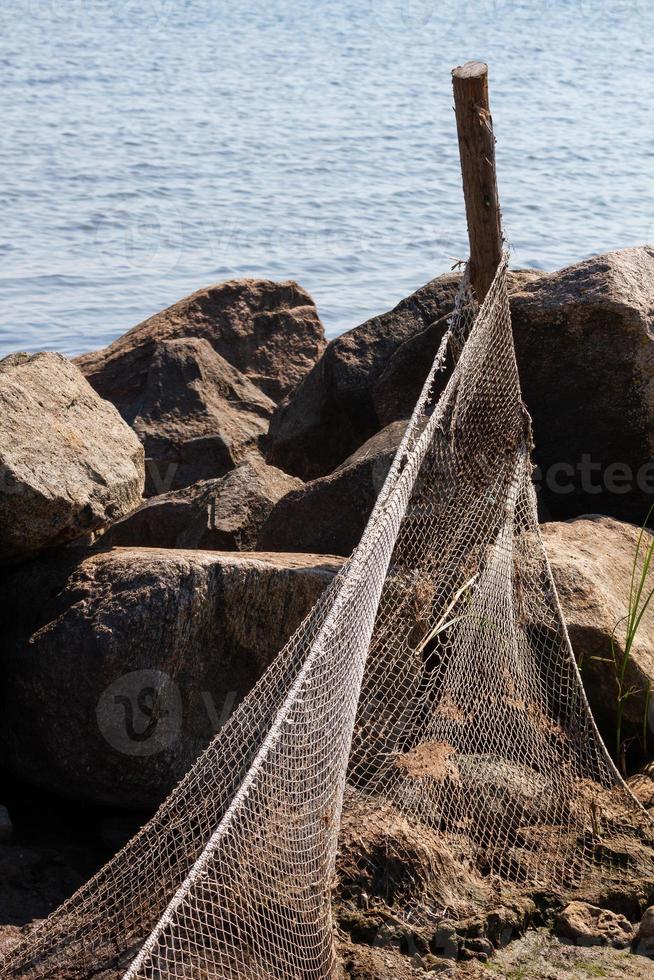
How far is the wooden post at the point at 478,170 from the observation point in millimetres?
5176

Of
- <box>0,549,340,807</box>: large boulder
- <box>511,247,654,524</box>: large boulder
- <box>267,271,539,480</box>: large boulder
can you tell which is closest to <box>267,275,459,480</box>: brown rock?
<box>267,271,539,480</box>: large boulder

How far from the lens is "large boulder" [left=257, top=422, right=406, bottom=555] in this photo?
541cm

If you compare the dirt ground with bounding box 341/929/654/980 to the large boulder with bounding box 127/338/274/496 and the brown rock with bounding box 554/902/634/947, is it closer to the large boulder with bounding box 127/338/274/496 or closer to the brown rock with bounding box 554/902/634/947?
the brown rock with bounding box 554/902/634/947

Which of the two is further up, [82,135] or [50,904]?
[82,135]

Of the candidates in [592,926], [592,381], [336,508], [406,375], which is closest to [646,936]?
[592,926]

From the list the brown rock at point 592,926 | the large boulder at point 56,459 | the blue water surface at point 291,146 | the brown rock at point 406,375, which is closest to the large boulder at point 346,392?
the brown rock at point 406,375

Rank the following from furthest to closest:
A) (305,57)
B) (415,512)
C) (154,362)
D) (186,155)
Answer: (305,57) → (186,155) → (154,362) → (415,512)

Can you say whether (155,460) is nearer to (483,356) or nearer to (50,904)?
(483,356)

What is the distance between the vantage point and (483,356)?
16.7 ft

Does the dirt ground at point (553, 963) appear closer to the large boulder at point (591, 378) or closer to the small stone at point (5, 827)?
the small stone at point (5, 827)

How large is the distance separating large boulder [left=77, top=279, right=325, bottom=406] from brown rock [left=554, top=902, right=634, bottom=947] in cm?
535

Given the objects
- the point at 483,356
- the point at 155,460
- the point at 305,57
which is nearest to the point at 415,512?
the point at 483,356

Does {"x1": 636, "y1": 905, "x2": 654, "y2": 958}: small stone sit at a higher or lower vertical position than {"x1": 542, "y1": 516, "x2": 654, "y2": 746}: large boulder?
lower

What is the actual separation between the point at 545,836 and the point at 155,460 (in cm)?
398
